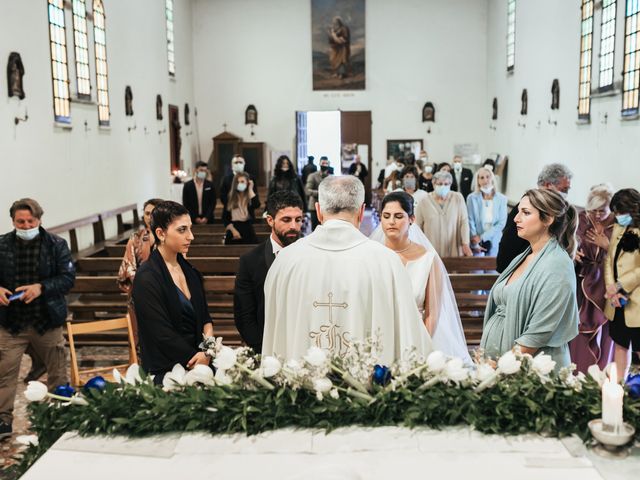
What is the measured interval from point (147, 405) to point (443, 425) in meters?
1.03

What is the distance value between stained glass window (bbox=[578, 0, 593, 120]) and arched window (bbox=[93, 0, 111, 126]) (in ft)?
31.0

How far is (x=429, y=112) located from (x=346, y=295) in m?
21.3

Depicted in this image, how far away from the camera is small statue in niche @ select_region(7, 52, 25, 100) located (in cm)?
1044

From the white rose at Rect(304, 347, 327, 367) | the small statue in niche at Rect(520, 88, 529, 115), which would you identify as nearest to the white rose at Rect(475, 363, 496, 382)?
the white rose at Rect(304, 347, 327, 367)

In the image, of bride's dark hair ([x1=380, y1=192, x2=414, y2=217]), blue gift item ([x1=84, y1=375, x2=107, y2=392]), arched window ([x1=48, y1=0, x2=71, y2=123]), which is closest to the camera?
blue gift item ([x1=84, y1=375, x2=107, y2=392])

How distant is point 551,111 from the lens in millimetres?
16266

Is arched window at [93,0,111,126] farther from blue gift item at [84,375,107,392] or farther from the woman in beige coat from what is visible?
blue gift item at [84,375,107,392]

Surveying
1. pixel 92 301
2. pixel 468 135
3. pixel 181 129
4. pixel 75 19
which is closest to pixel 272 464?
pixel 92 301

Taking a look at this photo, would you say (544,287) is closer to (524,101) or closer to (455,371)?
(455,371)

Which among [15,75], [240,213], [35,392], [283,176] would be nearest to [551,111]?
[283,176]

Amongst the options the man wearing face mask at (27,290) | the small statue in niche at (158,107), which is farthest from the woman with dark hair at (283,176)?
the small statue in niche at (158,107)

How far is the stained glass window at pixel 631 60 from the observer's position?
11.5m

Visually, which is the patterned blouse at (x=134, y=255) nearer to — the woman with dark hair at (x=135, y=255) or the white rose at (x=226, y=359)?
the woman with dark hair at (x=135, y=255)

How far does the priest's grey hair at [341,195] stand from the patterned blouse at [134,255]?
294 centimetres
